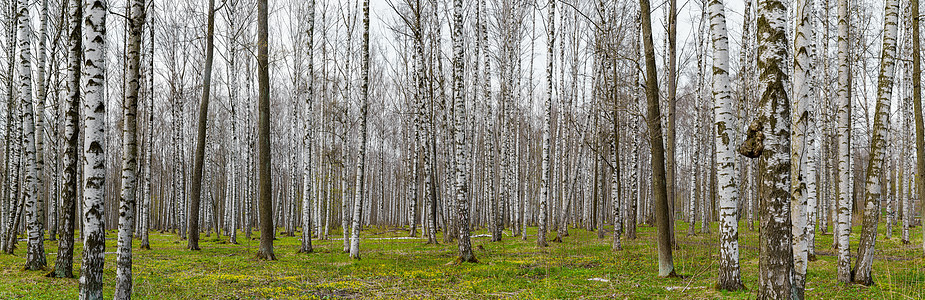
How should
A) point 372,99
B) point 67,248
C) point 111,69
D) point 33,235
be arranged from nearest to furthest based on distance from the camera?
point 67,248 < point 33,235 < point 111,69 < point 372,99

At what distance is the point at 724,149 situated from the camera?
6.97 metres

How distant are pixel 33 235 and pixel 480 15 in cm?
1456

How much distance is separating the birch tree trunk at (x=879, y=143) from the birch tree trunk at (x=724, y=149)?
7.54 ft

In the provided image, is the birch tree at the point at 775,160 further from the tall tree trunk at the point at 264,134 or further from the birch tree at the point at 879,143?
the tall tree trunk at the point at 264,134

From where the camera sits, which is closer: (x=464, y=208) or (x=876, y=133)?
(x=876, y=133)

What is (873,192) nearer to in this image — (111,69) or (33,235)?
(33,235)

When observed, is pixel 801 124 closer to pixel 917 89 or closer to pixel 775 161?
pixel 775 161

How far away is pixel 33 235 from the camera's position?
9641 millimetres

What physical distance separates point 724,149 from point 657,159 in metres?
2.15

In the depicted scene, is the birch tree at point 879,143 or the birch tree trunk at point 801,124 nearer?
the birch tree trunk at point 801,124

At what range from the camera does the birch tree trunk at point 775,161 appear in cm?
477

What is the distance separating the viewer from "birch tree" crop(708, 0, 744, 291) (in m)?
6.73

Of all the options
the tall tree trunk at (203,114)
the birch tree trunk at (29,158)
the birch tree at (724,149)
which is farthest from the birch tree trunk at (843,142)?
the tall tree trunk at (203,114)

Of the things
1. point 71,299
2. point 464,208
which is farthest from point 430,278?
point 71,299
